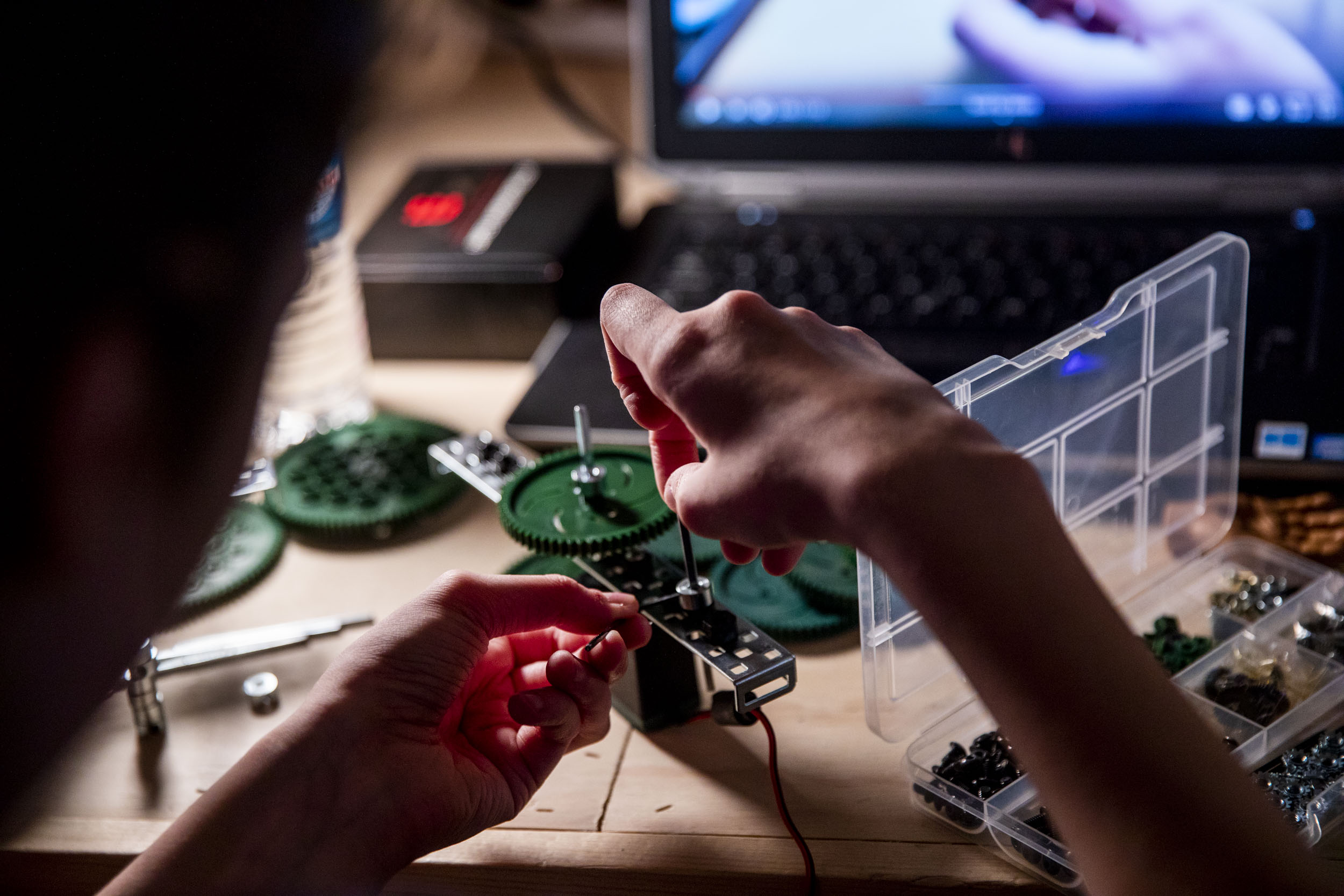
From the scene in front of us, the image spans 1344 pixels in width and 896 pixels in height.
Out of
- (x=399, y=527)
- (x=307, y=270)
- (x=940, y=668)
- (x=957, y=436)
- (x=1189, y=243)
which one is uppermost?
(x=307, y=270)

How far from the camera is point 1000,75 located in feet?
3.39

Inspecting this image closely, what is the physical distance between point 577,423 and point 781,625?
0.18 meters

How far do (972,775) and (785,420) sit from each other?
0.25 meters

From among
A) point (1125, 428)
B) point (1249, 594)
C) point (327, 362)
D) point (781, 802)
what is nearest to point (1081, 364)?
point (1125, 428)

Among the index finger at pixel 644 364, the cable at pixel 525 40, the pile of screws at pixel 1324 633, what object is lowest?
the cable at pixel 525 40

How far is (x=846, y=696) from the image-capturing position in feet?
2.35

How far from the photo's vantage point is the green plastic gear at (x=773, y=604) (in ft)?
2.47

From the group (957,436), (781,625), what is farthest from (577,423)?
(957,436)

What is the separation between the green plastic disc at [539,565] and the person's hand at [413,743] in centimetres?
6

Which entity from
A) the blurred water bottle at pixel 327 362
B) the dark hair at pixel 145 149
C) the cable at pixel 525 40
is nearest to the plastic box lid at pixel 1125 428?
the dark hair at pixel 145 149

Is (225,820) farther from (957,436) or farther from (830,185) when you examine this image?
(830,185)

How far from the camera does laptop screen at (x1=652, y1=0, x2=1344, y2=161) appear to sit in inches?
38.5

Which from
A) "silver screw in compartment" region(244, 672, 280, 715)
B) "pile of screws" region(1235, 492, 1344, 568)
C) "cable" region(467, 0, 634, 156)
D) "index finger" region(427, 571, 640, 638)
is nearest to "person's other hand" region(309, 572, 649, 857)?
"index finger" region(427, 571, 640, 638)

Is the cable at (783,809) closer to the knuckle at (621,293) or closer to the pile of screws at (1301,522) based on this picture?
the knuckle at (621,293)
